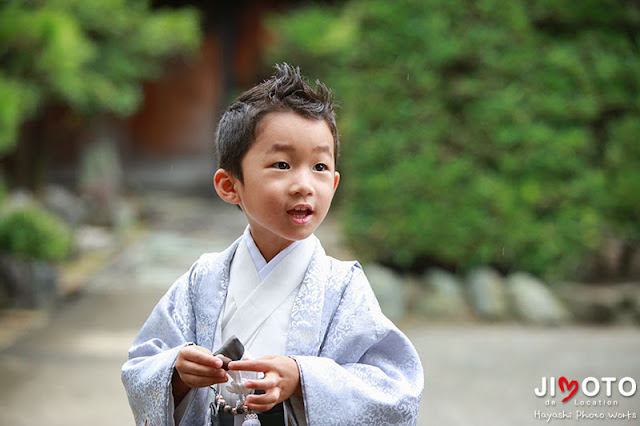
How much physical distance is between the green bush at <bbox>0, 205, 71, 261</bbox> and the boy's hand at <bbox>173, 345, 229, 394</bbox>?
17.7 feet

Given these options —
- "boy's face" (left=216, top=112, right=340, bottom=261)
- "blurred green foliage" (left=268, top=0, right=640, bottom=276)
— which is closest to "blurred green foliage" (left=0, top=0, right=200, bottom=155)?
"blurred green foliage" (left=268, top=0, right=640, bottom=276)

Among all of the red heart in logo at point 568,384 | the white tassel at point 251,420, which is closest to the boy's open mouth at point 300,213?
the white tassel at point 251,420

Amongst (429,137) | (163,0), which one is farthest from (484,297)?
(163,0)

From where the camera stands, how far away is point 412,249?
21.2ft

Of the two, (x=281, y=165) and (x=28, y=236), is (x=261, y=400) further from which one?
(x=28, y=236)

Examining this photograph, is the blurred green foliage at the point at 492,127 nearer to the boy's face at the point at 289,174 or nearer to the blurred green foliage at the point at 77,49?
the blurred green foliage at the point at 77,49

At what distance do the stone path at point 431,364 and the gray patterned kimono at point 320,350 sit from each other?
8.38 ft

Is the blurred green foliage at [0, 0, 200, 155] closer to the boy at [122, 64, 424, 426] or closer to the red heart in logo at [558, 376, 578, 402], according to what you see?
the boy at [122, 64, 424, 426]

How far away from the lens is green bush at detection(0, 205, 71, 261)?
20.8 ft

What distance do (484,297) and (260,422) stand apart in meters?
4.96

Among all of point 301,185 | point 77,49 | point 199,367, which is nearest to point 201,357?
point 199,367

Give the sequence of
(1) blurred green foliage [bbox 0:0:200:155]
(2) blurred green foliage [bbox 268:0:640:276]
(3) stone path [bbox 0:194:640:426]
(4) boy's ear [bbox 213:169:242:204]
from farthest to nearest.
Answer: (2) blurred green foliage [bbox 268:0:640:276] < (1) blurred green foliage [bbox 0:0:200:155] < (3) stone path [bbox 0:194:640:426] < (4) boy's ear [bbox 213:169:242:204]

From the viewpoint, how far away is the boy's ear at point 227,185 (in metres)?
1.72

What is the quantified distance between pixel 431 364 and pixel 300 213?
→ 12.2ft
